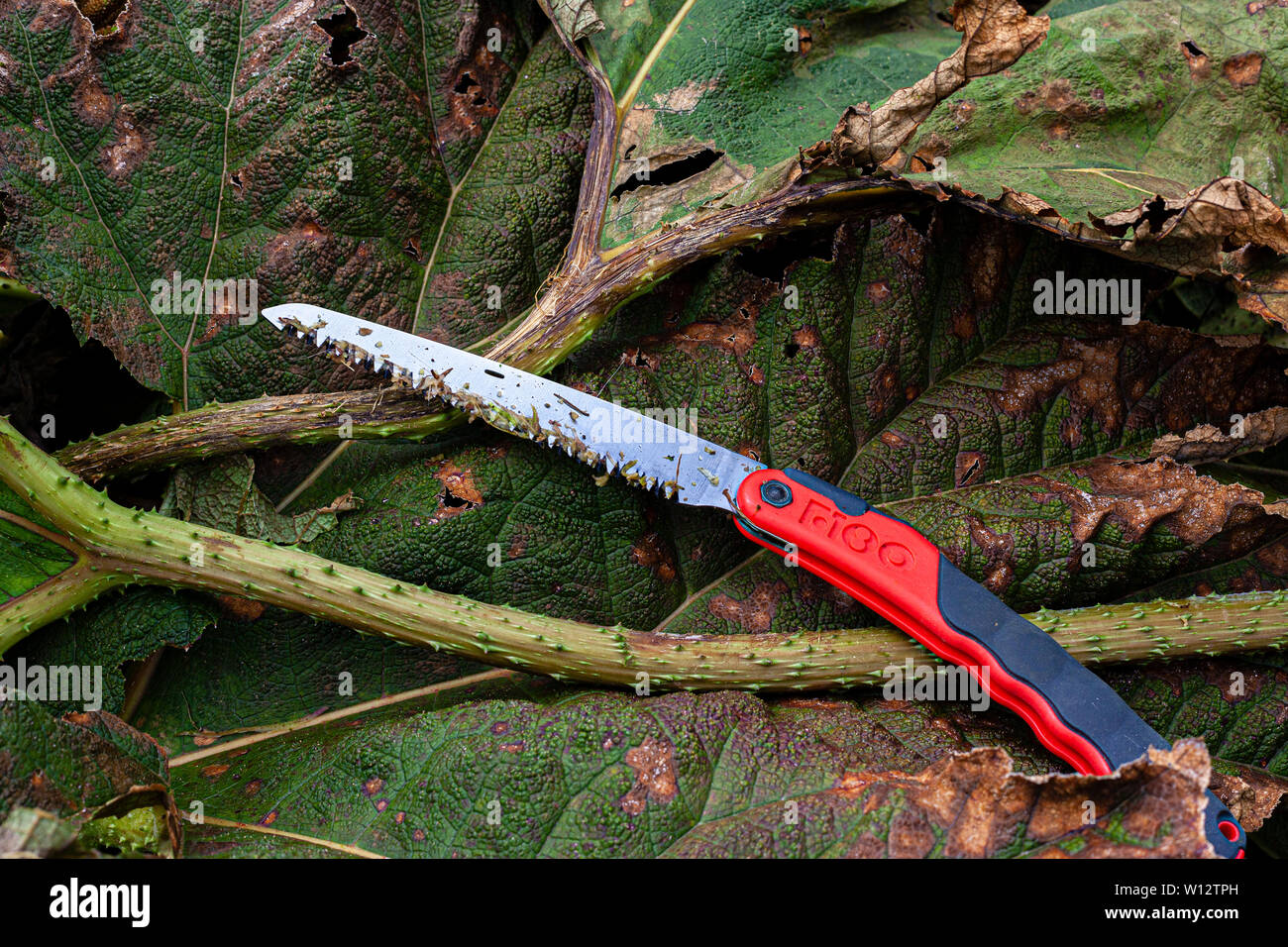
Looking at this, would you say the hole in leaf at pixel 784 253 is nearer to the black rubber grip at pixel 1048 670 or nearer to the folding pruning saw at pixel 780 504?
the folding pruning saw at pixel 780 504

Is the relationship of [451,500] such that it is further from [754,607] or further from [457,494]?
[754,607]

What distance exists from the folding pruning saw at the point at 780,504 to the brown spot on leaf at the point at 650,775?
73cm

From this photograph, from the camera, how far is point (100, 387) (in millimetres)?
3203

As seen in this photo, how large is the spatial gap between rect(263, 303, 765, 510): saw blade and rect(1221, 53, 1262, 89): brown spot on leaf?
80.6 inches

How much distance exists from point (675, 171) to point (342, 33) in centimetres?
116

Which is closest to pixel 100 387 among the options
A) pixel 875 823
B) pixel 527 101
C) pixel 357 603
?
pixel 357 603

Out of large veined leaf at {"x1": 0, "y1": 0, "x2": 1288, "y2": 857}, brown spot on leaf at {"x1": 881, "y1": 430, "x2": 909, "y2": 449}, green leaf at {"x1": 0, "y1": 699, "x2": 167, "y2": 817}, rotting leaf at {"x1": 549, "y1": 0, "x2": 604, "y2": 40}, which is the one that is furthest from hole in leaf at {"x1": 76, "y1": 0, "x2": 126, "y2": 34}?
brown spot on leaf at {"x1": 881, "y1": 430, "x2": 909, "y2": 449}

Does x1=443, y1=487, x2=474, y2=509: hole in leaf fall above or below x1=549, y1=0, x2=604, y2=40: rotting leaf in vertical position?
below

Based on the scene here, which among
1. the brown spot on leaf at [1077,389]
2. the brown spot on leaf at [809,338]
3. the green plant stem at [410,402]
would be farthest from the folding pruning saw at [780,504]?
the brown spot on leaf at [1077,389]

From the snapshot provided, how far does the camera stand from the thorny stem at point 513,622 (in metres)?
2.67

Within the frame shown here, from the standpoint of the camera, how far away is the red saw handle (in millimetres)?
2412

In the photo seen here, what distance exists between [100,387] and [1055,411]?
317 cm

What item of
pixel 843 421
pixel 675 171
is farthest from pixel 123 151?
pixel 843 421

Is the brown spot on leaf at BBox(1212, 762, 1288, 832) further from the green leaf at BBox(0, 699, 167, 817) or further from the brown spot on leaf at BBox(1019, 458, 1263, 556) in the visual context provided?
the green leaf at BBox(0, 699, 167, 817)
